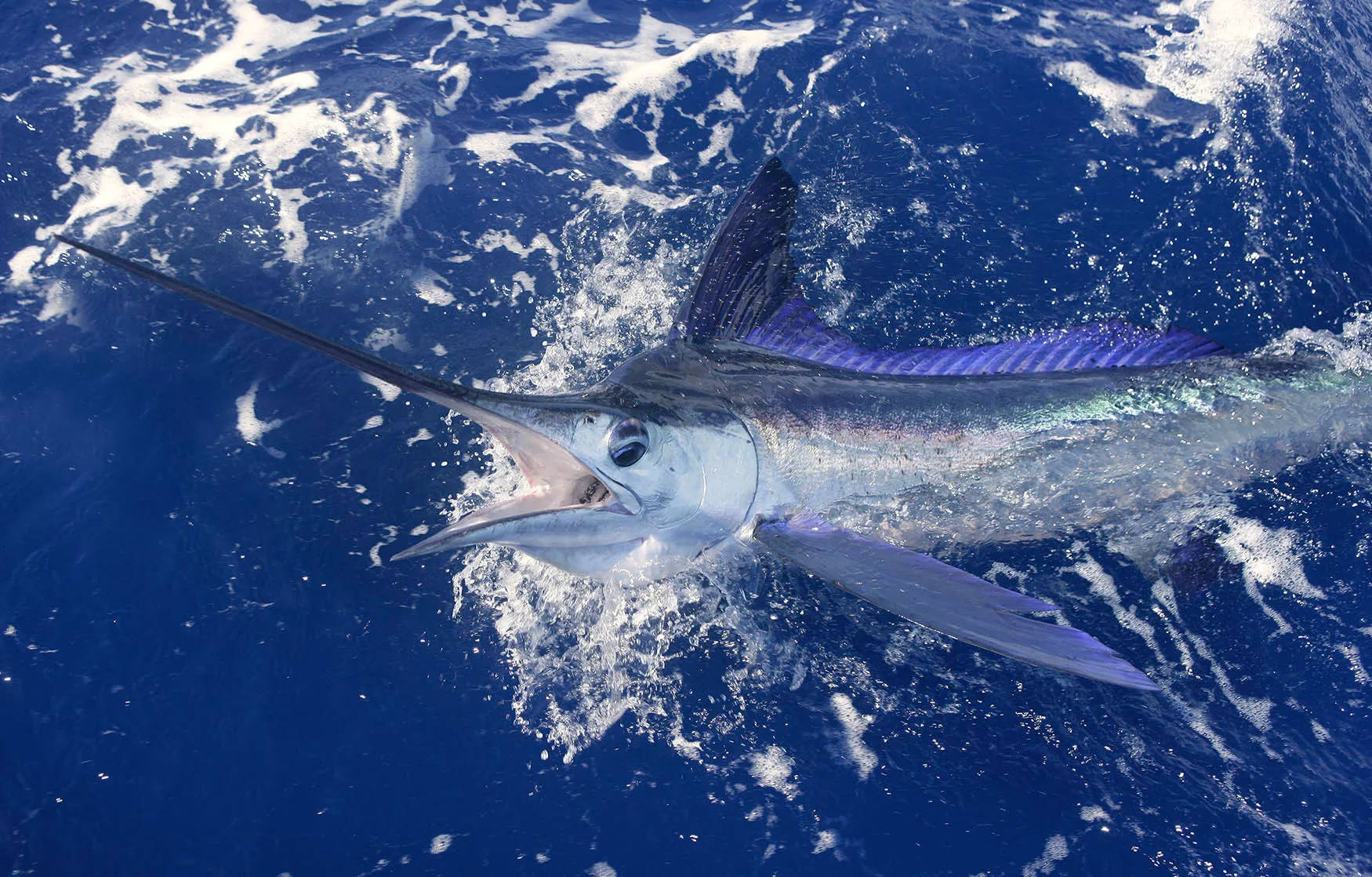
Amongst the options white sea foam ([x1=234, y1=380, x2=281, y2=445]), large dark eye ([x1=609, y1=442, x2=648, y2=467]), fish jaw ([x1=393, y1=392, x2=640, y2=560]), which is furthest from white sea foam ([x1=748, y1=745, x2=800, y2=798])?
white sea foam ([x1=234, y1=380, x2=281, y2=445])

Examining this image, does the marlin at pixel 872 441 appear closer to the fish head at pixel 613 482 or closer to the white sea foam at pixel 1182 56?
the fish head at pixel 613 482

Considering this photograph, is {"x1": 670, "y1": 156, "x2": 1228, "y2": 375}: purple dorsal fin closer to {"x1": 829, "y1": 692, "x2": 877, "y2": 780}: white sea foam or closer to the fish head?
the fish head

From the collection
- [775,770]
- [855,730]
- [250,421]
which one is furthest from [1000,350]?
[250,421]

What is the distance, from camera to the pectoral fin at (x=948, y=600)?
8.56 ft

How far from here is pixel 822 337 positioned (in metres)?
3.76

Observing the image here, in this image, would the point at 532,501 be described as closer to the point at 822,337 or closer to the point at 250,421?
the point at 822,337

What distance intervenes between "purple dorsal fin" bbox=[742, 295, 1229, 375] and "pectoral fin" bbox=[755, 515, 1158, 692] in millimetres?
875

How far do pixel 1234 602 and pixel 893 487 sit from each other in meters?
1.69

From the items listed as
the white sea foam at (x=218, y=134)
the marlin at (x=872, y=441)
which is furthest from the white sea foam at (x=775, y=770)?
the white sea foam at (x=218, y=134)

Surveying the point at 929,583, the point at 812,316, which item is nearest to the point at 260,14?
the point at 812,316

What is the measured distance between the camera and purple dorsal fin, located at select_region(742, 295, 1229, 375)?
370 cm

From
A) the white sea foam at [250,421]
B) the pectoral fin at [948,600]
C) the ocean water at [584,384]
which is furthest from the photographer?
the white sea foam at [250,421]

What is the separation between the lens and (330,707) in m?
3.55

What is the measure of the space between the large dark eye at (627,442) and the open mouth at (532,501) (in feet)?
0.40
